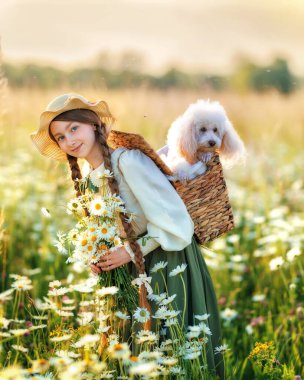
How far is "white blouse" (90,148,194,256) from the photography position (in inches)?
101

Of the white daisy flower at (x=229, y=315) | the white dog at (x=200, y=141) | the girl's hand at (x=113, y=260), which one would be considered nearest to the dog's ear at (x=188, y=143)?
the white dog at (x=200, y=141)

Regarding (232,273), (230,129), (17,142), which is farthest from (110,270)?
(17,142)

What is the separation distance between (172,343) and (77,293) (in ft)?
4.31

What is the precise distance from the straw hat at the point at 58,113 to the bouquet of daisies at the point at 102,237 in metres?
0.29

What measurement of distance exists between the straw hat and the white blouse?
21 cm

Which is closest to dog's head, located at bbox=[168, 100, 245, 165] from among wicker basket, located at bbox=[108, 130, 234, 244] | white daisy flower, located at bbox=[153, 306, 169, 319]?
wicker basket, located at bbox=[108, 130, 234, 244]

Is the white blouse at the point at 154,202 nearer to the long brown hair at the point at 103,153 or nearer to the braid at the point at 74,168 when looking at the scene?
the long brown hair at the point at 103,153

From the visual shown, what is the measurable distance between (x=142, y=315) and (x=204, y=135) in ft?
3.03

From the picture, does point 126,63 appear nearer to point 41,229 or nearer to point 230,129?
point 230,129

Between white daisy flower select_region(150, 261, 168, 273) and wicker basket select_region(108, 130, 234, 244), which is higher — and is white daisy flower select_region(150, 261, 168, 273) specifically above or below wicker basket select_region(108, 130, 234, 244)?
below

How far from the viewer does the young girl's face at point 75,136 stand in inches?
103

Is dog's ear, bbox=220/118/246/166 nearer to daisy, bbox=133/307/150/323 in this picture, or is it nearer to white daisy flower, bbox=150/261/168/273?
white daisy flower, bbox=150/261/168/273

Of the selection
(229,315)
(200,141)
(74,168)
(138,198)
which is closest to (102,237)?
(138,198)

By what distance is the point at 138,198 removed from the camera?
8.49 ft
